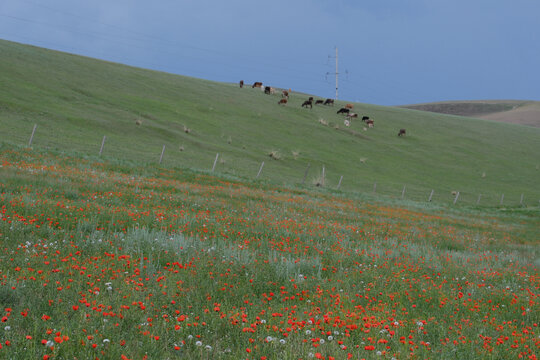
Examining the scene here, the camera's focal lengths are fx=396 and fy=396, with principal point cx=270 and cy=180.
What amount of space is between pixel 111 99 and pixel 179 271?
4999 cm

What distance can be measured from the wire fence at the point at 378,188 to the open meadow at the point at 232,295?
83.8 ft

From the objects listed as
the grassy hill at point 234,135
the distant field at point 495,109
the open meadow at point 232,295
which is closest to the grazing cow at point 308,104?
the grassy hill at point 234,135

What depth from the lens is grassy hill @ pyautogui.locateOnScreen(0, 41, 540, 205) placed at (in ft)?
121

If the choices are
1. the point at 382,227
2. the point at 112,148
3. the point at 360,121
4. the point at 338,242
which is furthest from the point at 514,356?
the point at 360,121

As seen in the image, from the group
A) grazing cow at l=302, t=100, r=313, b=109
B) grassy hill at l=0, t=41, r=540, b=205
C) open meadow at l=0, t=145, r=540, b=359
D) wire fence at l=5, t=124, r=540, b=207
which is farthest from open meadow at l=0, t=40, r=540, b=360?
grazing cow at l=302, t=100, r=313, b=109

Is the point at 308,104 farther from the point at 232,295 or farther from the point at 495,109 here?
the point at 495,109

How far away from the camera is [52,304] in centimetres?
444

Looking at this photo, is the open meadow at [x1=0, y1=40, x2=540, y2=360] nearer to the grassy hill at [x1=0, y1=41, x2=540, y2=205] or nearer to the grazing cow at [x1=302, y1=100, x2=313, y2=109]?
the grassy hill at [x1=0, y1=41, x2=540, y2=205]

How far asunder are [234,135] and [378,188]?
19.4 meters

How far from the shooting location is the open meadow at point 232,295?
3.96 m

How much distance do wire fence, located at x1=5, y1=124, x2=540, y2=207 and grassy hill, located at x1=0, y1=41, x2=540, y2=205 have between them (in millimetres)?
229

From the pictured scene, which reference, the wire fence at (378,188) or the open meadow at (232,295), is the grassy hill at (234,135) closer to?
the wire fence at (378,188)

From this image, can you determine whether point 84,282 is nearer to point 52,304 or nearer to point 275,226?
point 52,304

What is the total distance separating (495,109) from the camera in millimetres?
172625
